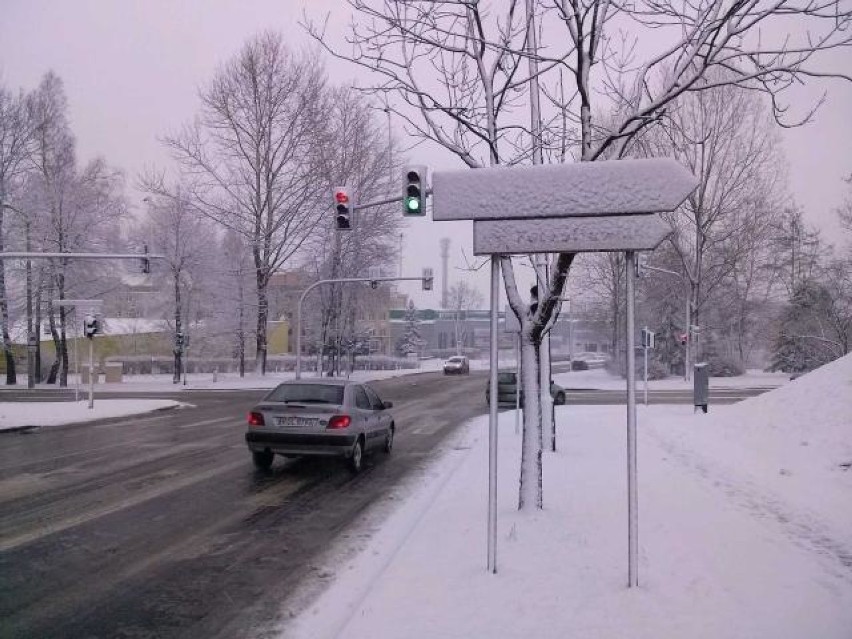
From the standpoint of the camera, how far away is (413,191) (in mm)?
13562

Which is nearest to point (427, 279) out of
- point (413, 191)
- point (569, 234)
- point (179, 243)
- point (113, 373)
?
point (179, 243)

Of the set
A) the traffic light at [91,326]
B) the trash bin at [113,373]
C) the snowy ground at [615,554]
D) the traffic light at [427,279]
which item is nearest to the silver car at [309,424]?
the snowy ground at [615,554]

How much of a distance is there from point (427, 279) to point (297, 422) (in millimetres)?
24115

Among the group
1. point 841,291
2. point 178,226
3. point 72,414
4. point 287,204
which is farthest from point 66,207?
point 841,291

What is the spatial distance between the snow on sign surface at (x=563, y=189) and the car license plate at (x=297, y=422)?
19.1 feet

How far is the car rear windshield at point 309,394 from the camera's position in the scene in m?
11.3

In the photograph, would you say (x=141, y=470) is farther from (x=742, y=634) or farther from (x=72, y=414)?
(x=72, y=414)

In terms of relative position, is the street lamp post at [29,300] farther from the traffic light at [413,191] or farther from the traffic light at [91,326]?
the traffic light at [413,191]

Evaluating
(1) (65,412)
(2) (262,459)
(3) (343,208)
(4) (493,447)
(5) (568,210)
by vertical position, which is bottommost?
(1) (65,412)

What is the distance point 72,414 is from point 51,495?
1316 centimetres

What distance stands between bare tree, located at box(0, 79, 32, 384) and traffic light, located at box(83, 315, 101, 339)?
18.3 m

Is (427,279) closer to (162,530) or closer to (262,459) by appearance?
(262,459)

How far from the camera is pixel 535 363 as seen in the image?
8.16 m

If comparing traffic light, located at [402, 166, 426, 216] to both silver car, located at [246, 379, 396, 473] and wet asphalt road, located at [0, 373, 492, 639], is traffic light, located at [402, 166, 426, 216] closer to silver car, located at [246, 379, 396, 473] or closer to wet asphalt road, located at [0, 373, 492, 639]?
silver car, located at [246, 379, 396, 473]
